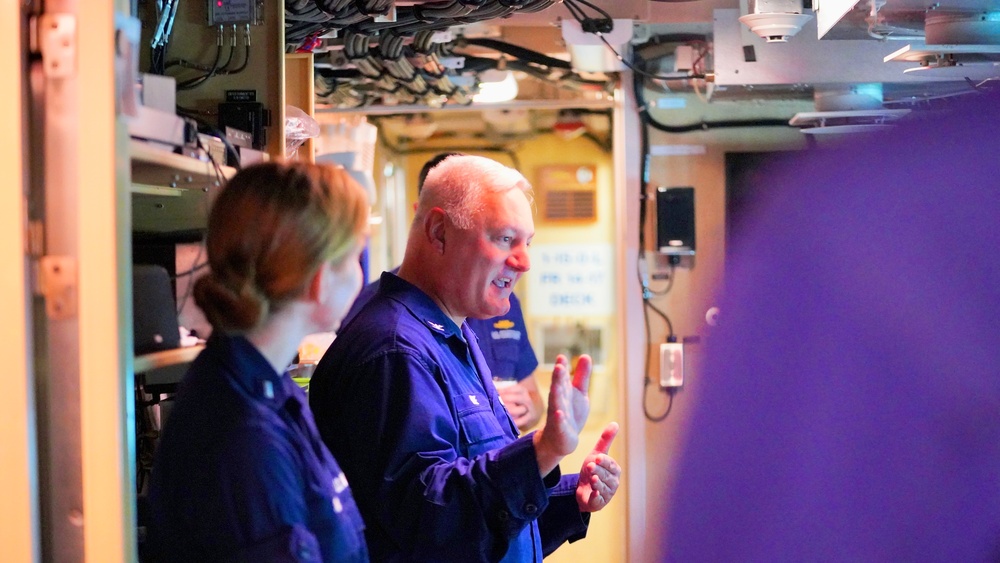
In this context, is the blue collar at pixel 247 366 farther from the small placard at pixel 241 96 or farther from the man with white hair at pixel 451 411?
the small placard at pixel 241 96

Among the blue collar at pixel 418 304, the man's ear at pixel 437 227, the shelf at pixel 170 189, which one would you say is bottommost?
the blue collar at pixel 418 304

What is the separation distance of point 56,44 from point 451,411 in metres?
0.90

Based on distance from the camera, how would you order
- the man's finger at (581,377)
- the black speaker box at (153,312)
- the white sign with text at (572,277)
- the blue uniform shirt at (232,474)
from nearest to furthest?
the blue uniform shirt at (232,474) → the black speaker box at (153,312) → the man's finger at (581,377) → the white sign with text at (572,277)

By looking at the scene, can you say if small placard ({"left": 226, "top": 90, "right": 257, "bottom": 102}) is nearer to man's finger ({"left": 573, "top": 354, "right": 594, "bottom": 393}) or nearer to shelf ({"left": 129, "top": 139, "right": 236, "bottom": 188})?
shelf ({"left": 129, "top": 139, "right": 236, "bottom": 188})

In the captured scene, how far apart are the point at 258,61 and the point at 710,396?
2578mm

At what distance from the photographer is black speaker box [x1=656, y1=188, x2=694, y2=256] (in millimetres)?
4211

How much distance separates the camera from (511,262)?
1981 millimetres

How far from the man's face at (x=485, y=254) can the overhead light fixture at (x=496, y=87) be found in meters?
2.31

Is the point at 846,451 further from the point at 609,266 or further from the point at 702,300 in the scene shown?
the point at 609,266

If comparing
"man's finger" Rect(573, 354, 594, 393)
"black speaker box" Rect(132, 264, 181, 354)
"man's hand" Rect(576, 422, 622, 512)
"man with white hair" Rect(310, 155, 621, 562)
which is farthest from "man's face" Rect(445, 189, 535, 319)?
"black speaker box" Rect(132, 264, 181, 354)

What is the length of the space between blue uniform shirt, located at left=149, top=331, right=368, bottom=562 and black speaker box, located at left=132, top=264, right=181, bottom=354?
0.33m

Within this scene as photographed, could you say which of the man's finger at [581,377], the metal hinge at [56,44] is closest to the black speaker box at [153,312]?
the metal hinge at [56,44]

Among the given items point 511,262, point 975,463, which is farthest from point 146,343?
point 975,463

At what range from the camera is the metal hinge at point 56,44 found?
3.86 feet
